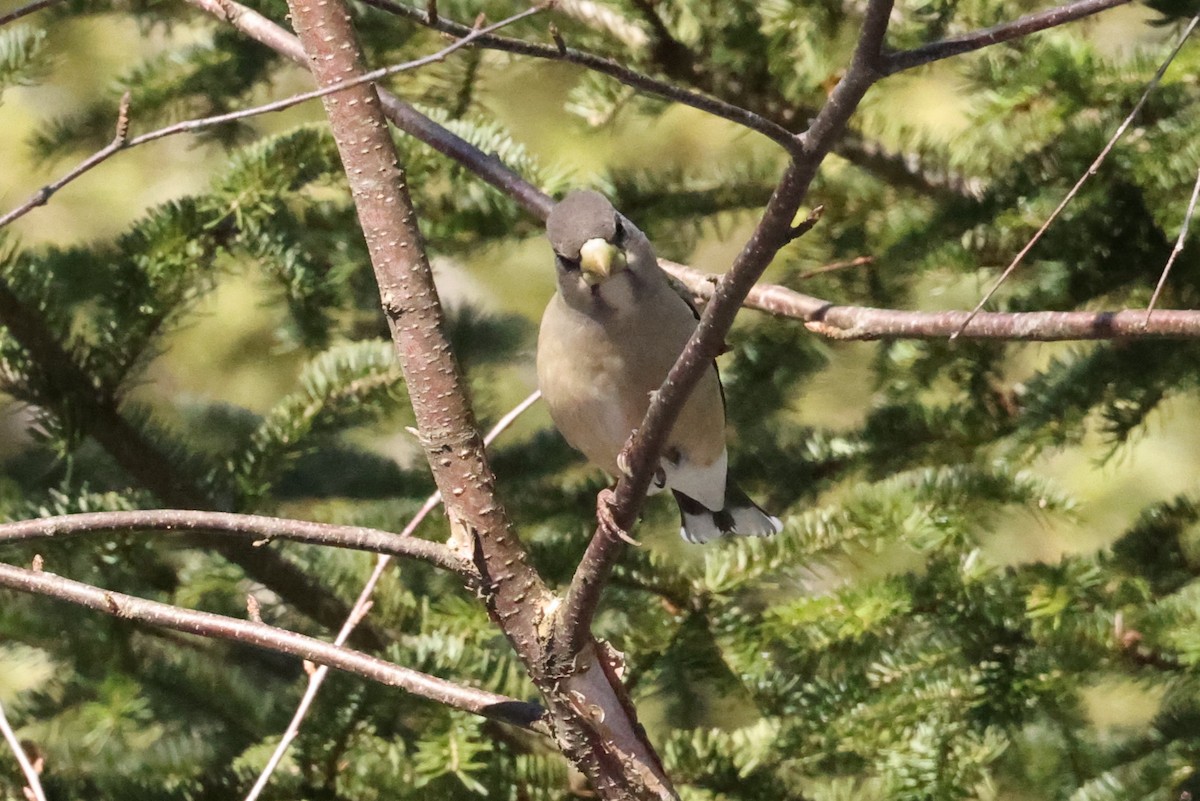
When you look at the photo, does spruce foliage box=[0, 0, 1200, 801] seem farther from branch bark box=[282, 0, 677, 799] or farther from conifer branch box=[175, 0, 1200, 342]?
branch bark box=[282, 0, 677, 799]

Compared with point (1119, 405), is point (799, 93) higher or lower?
higher

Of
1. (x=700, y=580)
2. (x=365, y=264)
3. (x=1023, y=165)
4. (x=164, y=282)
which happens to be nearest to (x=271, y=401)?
(x=365, y=264)

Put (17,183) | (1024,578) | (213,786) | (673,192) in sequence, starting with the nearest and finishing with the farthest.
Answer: (1024,578), (213,786), (673,192), (17,183)

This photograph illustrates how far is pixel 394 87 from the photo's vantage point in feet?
9.16

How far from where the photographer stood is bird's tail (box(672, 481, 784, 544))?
252 cm

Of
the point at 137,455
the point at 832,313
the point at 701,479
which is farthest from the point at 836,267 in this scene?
the point at 137,455

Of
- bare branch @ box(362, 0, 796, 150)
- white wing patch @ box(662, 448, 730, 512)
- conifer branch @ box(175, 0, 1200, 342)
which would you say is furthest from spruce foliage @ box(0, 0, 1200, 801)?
bare branch @ box(362, 0, 796, 150)

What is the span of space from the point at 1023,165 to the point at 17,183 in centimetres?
355

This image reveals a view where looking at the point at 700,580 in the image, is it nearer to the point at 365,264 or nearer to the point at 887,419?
the point at 887,419

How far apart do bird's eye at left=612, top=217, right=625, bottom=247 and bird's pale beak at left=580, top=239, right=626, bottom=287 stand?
2 centimetres

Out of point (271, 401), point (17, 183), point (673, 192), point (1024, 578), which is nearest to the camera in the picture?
point (1024, 578)

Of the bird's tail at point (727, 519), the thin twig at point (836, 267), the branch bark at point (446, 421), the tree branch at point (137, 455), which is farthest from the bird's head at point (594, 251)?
the tree branch at point (137, 455)

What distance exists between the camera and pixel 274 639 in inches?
62.0

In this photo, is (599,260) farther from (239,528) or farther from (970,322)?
(239,528)
